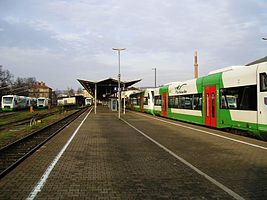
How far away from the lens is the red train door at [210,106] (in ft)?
61.7

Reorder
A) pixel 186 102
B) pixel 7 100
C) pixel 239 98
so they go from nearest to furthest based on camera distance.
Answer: pixel 239 98, pixel 186 102, pixel 7 100

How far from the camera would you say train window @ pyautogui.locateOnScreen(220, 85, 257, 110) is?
14.1m

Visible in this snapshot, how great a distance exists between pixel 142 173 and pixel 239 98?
8.85 m

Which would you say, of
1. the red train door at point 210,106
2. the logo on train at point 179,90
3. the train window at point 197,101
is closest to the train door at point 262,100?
the red train door at point 210,106

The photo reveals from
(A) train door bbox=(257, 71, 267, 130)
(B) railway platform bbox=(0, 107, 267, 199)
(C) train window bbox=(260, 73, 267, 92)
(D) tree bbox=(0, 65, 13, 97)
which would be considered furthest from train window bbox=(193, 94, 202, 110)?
(D) tree bbox=(0, 65, 13, 97)

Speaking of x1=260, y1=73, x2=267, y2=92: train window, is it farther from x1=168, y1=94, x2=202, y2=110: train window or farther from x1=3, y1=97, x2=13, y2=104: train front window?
x1=3, y1=97, x2=13, y2=104: train front window

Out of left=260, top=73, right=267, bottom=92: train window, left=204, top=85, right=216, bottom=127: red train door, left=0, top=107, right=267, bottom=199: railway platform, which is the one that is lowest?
left=0, top=107, right=267, bottom=199: railway platform

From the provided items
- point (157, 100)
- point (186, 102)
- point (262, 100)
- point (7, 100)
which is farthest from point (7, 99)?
point (262, 100)

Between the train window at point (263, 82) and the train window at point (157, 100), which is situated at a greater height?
the train window at point (263, 82)

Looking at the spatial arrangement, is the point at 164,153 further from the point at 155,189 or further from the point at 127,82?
the point at 127,82

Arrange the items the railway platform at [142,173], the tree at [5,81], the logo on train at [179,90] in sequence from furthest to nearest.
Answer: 1. the tree at [5,81]
2. the logo on train at [179,90]
3. the railway platform at [142,173]

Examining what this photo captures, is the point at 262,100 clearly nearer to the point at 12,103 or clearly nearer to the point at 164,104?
the point at 164,104

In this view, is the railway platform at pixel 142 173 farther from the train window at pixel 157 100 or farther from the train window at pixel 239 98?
the train window at pixel 157 100

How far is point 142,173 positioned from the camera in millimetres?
8062
